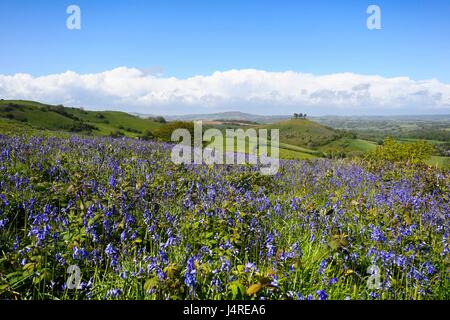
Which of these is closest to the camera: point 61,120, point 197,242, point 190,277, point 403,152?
point 190,277

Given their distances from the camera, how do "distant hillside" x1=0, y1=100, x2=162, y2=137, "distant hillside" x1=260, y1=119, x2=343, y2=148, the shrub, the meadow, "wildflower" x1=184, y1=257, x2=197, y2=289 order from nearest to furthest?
1. "wildflower" x1=184, y1=257, x2=197, y2=289
2. the meadow
3. the shrub
4. "distant hillside" x1=0, y1=100, x2=162, y2=137
5. "distant hillside" x1=260, y1=119, x2=343, y2=148

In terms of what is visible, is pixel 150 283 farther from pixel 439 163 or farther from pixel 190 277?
pixel 439 163

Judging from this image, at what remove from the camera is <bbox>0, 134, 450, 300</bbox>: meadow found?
3.05 m

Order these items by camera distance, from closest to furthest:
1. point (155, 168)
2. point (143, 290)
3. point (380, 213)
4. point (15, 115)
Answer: point (143, 290), point (380, 213), point (155, 168), point (15, 115)

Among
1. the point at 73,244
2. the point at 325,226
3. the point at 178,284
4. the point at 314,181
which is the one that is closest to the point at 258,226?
the point at 325,226

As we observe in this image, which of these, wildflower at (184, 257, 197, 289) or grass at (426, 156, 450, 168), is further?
grass at (426, 156, 450, 168)

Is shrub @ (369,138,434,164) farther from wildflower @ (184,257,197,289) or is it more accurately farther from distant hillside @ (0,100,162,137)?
distant hillside @ (0,100,162,137)

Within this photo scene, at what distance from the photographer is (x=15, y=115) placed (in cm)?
4838

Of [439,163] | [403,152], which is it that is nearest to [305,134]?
[439,163]

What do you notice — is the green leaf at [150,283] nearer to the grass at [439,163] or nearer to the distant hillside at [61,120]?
the grass at [439,163]

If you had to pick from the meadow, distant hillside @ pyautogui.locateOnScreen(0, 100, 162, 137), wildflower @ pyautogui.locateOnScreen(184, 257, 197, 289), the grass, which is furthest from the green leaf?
distant hillside @ pyautogui.locateOnScreen(0, 100, 162, 137)

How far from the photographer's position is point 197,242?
4.08 m

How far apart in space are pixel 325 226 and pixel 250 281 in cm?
242
